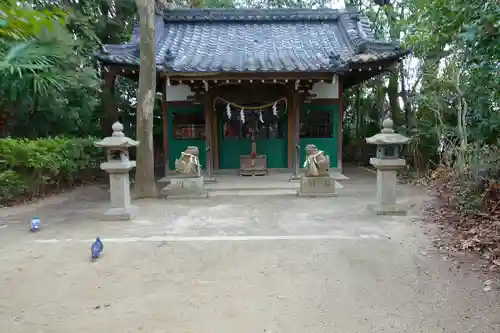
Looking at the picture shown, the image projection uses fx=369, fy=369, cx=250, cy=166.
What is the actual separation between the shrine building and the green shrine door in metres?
0.03

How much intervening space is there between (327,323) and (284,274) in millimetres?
936

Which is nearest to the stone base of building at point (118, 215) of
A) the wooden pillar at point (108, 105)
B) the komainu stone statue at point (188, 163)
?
the komainu stone statue at point (188, 163)

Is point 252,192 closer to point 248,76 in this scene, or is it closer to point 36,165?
point 248,76

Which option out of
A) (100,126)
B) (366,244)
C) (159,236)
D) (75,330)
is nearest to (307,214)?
(366,244)

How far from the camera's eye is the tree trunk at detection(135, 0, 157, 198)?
7363mm

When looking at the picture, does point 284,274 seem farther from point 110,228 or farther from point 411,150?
point 411,150

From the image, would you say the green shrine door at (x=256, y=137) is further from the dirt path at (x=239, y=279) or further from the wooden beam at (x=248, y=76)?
the dirt path at (x=239, y=279)

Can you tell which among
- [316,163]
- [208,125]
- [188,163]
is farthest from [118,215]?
[208,125]

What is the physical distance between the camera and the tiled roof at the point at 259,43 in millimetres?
8992

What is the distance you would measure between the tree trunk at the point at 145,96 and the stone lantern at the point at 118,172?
143 centimetres

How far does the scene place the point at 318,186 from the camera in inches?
296

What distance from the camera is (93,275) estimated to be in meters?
3.73

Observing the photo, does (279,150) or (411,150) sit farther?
(279,150)

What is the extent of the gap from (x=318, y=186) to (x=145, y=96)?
3.97m
